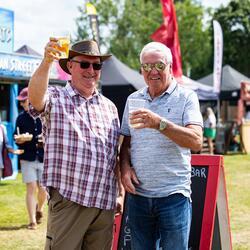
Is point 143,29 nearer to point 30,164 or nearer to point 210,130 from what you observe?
point 210,130

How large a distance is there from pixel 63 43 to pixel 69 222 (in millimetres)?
1050

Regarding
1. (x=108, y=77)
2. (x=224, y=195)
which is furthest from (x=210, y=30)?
(x=224, y=195)

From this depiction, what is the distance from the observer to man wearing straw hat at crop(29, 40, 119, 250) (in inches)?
123

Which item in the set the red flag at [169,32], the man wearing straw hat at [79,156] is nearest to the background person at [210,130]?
the red flag at [169,32]

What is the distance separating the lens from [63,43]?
9.80 feet

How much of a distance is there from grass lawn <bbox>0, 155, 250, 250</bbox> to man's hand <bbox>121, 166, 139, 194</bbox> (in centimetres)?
289

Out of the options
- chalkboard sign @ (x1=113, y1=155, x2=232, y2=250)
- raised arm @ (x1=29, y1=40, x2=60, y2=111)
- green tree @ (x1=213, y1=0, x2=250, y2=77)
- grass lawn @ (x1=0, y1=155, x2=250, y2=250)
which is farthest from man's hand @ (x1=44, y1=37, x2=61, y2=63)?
green tree @ (x1=213, y1=0, x2=250, y2=77)

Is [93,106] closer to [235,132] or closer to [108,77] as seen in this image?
[108,77]

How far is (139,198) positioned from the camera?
322 centimetres

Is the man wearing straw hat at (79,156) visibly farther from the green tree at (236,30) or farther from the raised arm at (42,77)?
the green tree at (236,30)

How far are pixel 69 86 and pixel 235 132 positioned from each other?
51.9 ft

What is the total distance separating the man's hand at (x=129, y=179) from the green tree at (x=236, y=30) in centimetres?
4361

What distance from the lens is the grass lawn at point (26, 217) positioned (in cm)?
599

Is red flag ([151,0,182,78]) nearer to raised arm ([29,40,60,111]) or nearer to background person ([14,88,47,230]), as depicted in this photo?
background person ([14,88,47,230])
